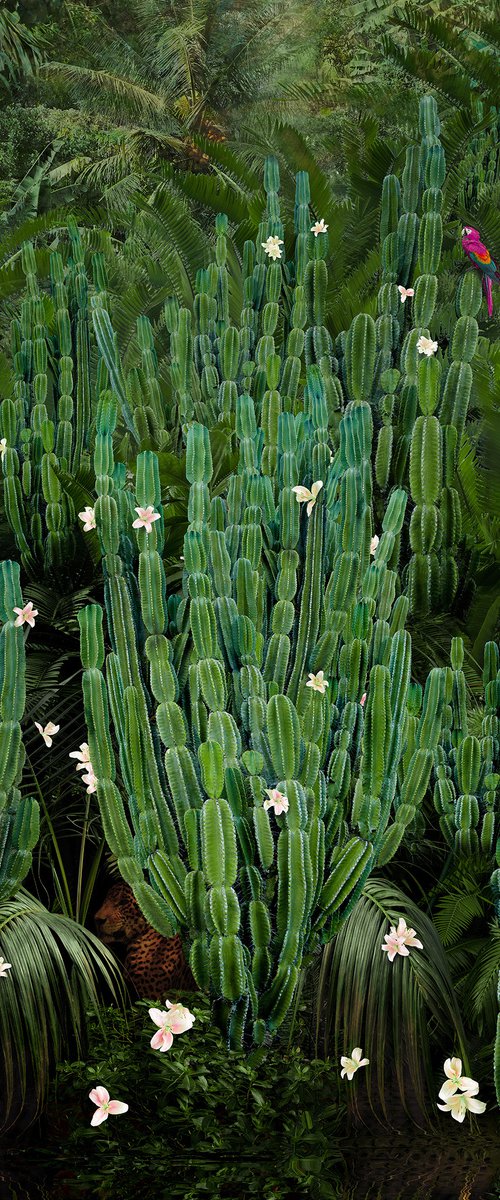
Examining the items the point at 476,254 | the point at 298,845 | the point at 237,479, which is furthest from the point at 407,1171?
the point at 476,254

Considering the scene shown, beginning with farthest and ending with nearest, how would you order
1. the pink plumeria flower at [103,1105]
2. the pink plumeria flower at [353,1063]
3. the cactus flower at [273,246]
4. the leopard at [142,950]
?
the cactus flower at [273,246], the leopard at [142,950], the pink plumeria flower at [353,1063], the pink plumeria flower at [103,1105]

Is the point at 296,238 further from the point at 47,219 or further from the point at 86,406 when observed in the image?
the point at 47,219

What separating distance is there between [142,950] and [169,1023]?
0.58 meters

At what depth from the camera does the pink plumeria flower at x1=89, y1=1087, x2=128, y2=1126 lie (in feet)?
7.57

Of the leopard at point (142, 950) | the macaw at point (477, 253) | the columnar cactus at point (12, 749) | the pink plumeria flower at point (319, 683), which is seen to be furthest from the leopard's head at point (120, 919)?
the macaw at point (477, 253)

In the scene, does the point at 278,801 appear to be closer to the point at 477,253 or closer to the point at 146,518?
the point at 146,518

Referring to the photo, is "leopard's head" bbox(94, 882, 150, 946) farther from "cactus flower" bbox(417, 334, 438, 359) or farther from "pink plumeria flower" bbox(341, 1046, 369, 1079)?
"cactus flower" bbox(417, 334, 438, 359)

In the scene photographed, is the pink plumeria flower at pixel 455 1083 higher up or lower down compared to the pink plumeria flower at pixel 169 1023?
lower down

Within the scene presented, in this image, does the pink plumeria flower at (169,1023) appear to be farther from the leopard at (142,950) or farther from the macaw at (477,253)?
the macaw at (477,253)

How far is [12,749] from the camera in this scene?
236 cm

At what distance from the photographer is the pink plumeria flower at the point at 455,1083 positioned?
2354 mm

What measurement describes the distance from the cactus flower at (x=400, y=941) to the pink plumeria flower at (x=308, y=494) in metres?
1.01

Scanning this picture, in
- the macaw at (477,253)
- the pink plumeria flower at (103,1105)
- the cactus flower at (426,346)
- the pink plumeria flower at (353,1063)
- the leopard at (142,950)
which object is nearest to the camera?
the pink plumeria flower at (103,1105)

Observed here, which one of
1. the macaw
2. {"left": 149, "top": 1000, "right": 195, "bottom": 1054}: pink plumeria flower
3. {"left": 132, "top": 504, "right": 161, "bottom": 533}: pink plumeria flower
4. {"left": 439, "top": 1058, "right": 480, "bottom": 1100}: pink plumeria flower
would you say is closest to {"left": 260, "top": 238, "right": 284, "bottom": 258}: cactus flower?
the macaw
